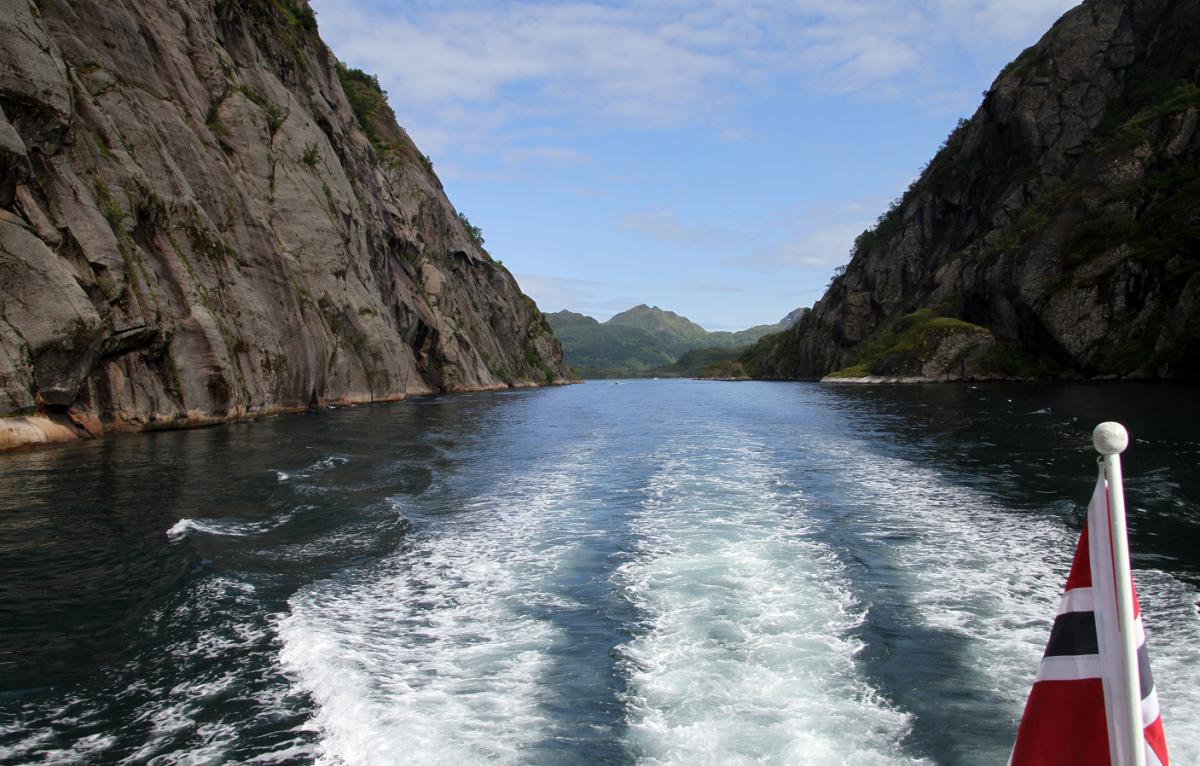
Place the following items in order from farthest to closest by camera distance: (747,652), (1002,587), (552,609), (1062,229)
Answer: (1062,229), (1002,587), (552,609), (747,652)

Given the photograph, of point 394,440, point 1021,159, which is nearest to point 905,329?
point 1021,159

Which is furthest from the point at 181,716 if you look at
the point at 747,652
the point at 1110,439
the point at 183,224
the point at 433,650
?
the point at 183,224

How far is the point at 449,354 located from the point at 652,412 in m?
41.9

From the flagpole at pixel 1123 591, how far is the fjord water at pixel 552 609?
13.9ft

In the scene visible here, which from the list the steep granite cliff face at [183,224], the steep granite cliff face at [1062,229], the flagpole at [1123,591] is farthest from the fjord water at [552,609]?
the steep granite cliff face at [1062,229]

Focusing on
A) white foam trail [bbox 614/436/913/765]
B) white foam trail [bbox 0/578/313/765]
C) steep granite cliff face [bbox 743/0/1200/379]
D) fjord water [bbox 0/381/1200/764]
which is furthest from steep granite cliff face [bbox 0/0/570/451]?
steep granite cliff face [bbox 743/0/1200/379]

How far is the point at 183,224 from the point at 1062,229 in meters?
98.2

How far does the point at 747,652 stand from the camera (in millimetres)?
8930

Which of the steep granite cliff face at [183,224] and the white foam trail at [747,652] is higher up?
the steep granite cliff face at [183,224]

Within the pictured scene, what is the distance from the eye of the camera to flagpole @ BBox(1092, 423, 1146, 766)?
9.27 ft

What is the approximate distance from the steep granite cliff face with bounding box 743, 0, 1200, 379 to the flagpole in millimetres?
79948

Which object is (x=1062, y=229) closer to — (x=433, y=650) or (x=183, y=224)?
(x=183, y=224)

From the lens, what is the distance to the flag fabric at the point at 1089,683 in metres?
2.90

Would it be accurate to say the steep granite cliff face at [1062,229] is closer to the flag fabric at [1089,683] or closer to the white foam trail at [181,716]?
the flag fabric at [1089,683]
